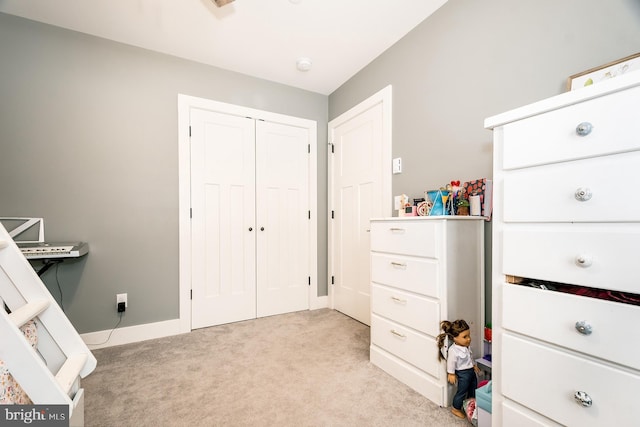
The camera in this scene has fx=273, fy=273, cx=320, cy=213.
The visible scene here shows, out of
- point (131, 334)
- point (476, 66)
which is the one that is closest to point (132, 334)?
point (131, 334)

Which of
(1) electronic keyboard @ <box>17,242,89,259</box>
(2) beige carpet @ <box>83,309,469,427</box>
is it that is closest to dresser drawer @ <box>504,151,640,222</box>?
(2) beige carpet @ <box>83,309,469,427</box>

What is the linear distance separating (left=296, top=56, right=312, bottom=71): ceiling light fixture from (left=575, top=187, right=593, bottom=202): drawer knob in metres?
2.36

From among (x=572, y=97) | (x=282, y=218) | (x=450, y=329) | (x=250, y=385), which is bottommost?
(x=250, y=385)

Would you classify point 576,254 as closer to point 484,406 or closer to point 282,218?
Result: point 484,406

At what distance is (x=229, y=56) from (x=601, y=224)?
2.82 metres

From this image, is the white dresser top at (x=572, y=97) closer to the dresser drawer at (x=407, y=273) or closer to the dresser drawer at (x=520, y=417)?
the dresser drawer at (x=407, y=273)

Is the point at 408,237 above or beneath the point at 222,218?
beneath

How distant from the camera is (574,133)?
90 cm

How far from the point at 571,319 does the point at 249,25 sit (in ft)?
8.49

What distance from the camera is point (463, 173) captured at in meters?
1.78


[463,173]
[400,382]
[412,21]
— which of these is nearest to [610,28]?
[463,173]

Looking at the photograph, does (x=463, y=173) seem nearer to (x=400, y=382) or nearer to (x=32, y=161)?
(x=400, y=382)

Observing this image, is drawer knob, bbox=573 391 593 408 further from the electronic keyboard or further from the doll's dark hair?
the electronic keyboard

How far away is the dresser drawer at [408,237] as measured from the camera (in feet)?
4.91
